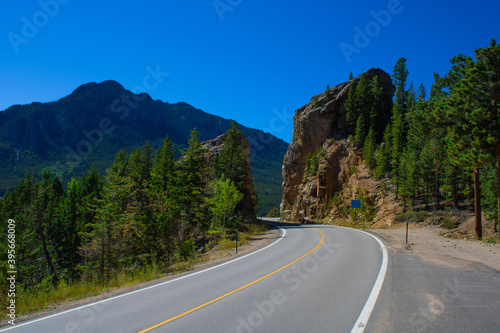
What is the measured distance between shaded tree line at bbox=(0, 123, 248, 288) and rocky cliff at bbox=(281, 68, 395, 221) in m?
24.2

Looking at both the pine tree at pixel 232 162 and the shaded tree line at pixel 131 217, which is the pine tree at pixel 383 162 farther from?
the shaded tree line at pixel 131 217

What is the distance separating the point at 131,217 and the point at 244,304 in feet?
71.2

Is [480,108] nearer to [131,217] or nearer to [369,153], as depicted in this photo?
[131,217]

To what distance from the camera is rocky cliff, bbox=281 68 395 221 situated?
210 ft

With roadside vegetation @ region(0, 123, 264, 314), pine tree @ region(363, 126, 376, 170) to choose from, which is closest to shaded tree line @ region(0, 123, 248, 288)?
roadside vegetation @ region(0, 123, 264, 314)

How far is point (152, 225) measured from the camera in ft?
93.0

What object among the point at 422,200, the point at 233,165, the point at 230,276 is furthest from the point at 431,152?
the point at 230,276

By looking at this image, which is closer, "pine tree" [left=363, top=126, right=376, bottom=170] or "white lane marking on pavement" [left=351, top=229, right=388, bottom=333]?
"white lane marking on pavement" [left=351, top=229, right=388, bottom=333]

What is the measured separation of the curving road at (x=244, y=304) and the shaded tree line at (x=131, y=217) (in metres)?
9.18

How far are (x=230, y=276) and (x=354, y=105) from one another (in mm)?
66095

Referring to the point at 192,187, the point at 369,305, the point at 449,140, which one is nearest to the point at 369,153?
the point at 449,140

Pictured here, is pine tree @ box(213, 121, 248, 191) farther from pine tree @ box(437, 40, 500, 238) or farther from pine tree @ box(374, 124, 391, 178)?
pine tree @ box(437, 40, 500, 238)

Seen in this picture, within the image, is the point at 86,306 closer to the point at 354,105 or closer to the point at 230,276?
the point at 230,276

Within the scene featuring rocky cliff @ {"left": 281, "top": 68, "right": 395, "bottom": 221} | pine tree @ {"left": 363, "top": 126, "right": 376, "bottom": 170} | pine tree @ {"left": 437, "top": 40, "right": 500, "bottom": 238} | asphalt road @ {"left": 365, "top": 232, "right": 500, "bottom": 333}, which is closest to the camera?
asphalt road @ {"left": 365, "top": 232, "right": 500, "bottom": 333}
